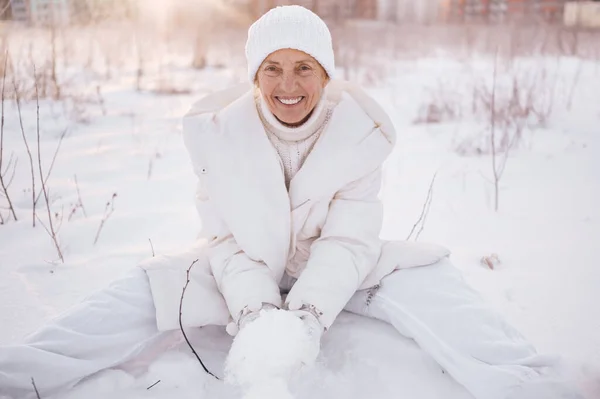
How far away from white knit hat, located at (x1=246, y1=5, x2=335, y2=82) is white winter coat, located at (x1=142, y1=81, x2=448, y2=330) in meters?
0.21

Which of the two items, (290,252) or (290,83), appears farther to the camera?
(290,252)

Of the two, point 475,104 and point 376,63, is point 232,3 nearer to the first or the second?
point 376,63

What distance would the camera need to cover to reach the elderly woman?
4.90 ft

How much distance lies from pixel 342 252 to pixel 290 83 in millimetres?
601

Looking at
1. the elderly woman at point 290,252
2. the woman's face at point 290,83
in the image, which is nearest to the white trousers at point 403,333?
the elderly woman at point 290,252

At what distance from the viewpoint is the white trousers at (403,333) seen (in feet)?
4.55

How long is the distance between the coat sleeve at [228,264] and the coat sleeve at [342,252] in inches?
4.1

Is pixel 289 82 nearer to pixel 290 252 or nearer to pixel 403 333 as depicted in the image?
pixel 290 252

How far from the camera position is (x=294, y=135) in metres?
1.74

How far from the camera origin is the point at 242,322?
1497 mm

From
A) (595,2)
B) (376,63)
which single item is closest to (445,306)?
(376,63)

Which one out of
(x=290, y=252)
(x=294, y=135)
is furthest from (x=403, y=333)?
(x=294, y=135)

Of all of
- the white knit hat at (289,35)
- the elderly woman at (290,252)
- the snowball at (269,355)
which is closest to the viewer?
the snowball at (269,355)

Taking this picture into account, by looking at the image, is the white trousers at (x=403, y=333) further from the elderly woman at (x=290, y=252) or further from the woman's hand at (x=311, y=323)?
the woman's hand at (x=311, y=323)
